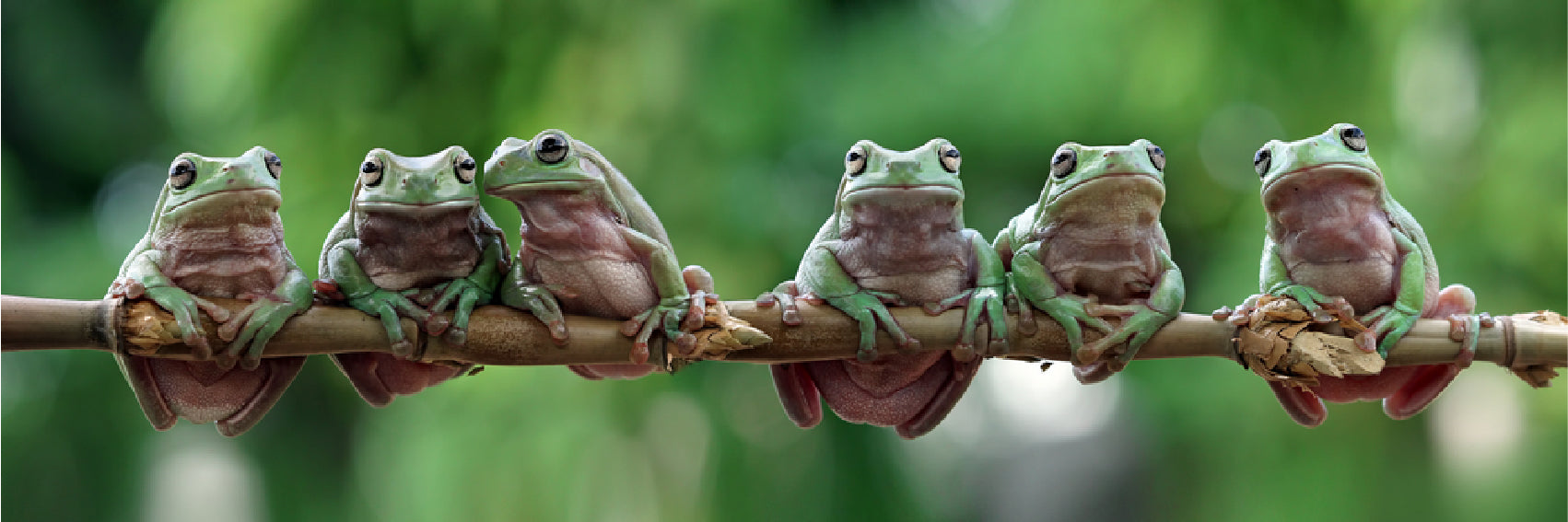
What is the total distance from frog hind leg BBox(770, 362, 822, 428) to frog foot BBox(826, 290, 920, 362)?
0.28 metres

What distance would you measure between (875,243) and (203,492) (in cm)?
490

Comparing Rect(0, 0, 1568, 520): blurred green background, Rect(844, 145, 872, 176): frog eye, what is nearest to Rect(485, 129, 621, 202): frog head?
Rect(844, 145, 872, 176): frog eye

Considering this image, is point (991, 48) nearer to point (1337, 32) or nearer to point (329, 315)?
point (1337, 32)

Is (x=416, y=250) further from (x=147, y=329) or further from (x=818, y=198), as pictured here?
(x=818, y=198)

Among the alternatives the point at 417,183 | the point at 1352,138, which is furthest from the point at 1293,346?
the point at 417,183

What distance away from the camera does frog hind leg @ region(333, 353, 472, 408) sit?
2.56 m

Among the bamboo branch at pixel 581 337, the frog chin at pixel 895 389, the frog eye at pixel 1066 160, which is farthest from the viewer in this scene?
the frog chin at pixel 895 389

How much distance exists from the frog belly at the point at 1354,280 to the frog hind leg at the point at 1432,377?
0.42ft

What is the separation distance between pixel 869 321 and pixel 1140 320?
1.71 feet

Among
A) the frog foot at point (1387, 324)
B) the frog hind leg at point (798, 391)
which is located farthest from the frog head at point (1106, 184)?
the frog hind leg at point (798, 391)

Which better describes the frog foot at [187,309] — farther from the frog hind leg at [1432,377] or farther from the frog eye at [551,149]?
the frog hind leg at [1432,377]

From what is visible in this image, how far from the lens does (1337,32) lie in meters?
5.77

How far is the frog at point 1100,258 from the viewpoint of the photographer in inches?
96.2

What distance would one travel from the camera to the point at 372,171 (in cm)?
239
